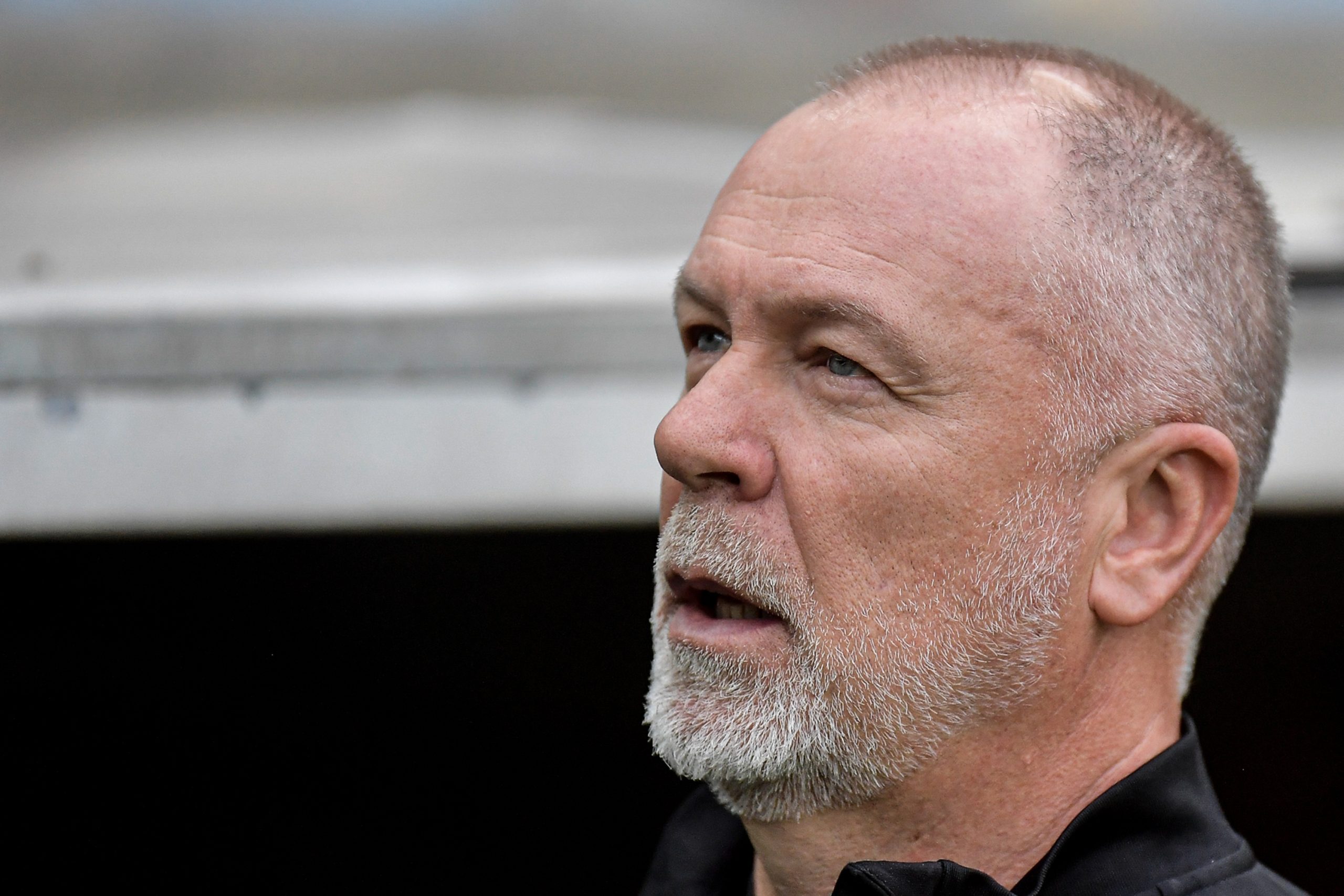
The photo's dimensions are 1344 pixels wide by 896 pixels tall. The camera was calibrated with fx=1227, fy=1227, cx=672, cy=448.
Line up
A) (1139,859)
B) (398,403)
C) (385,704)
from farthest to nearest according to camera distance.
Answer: (385,704) → (398,403) → (1139,859)

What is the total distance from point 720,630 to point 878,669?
0.18 meters

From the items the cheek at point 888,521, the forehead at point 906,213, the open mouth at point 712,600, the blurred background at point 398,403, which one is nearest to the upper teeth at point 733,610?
the open mouth at point 712,600

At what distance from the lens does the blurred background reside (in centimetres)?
187

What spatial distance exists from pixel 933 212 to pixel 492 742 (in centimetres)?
143

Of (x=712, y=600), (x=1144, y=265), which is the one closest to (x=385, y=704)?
(x=712, y=600)

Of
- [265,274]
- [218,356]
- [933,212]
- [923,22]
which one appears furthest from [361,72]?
[933,212]

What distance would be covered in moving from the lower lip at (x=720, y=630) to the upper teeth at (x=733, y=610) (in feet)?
0.04

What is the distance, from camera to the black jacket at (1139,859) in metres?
1.20

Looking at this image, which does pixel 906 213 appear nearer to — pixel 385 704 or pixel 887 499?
pixel 887 499

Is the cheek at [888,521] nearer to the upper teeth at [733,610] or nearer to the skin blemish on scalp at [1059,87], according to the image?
the upper teeth at [733,610]

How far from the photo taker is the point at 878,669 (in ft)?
4.24

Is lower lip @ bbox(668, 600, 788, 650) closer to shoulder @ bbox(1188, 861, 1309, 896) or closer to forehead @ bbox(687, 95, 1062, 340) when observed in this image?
forehead @ bbox(687, 95, 1062, 340)

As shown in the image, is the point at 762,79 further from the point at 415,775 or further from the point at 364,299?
the point at 415,775

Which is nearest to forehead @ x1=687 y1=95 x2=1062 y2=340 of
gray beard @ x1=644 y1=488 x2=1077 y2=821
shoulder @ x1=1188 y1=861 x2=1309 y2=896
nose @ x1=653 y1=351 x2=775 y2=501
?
nose @ x1=653 y1=351 x2=775 y2=501
